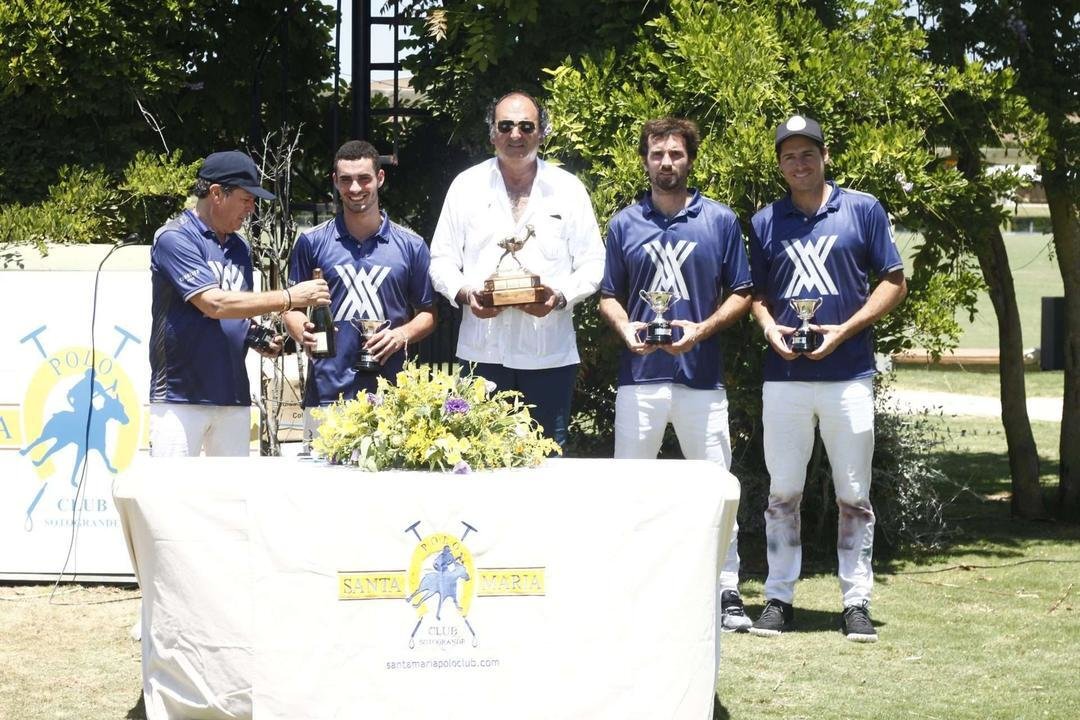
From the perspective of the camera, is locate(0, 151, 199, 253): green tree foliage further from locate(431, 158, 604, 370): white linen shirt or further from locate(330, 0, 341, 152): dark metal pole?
locate(431, 158, 604, 370): white linen shirt

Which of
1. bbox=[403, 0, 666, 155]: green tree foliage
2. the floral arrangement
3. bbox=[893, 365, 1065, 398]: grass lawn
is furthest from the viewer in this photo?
bbox=[893, 365, 1065, 398]: grass lawn

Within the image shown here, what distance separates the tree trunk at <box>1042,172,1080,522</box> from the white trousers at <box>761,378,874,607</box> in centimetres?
375

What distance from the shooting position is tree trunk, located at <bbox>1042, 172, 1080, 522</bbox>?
9.59 metres

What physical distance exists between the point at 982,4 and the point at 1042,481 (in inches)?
163

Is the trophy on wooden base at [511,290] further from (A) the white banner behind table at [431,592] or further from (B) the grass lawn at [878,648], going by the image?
(B) the grass lawn at [878,648]

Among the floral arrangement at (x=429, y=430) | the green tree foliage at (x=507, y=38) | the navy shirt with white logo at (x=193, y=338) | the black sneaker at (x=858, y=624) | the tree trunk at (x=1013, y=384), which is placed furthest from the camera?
the tree trunk at (x=1013, y=384)

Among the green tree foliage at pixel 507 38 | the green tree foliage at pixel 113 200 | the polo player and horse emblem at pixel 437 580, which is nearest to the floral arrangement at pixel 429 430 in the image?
the polo player and horse emblem at pixel 437 580

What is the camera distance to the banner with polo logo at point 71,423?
7.72 meters

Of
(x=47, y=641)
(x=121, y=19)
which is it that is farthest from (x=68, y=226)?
(x=47, y=641)

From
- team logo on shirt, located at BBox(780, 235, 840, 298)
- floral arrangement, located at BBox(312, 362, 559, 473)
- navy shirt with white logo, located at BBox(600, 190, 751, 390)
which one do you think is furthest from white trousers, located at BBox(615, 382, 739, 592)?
floral arrangement, located at BBox(312, 362, 559, 473)

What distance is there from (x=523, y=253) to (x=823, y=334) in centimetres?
139

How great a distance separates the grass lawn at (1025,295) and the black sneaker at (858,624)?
9.51ft

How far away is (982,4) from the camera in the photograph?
9.04m

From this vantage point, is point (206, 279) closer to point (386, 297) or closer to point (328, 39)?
point (386, 297)
